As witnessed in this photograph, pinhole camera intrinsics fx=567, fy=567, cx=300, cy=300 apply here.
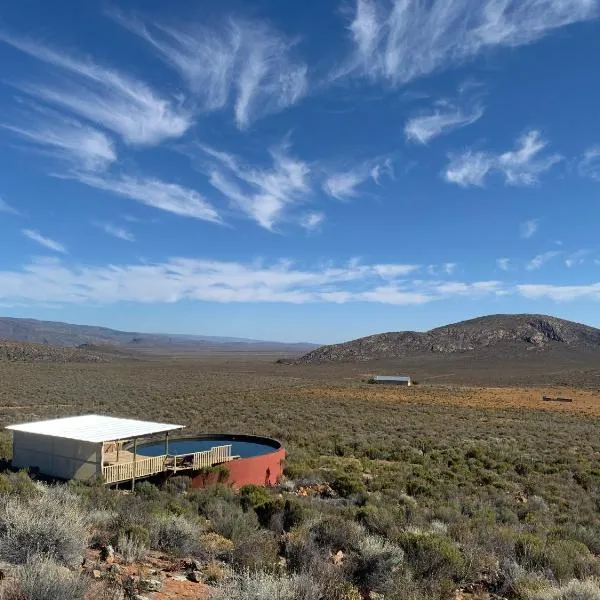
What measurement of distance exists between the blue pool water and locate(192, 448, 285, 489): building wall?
6.76ft

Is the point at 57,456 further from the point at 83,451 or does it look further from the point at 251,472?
the point at 251,472

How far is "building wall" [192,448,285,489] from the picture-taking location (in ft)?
49.6

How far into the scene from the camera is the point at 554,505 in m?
15.1

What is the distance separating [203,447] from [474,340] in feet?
403

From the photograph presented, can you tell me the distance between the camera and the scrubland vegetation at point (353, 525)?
683 centimetres

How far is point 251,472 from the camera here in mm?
15945

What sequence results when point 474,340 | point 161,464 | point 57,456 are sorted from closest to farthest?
point 57,456 < point 161,464 < point 474,340

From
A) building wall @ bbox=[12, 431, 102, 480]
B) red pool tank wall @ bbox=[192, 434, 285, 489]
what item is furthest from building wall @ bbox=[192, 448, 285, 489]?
building wall @ bbox=[12, 431, 102, 480]

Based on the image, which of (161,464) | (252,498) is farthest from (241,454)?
(252,498)

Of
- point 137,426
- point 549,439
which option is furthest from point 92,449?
point 549,439

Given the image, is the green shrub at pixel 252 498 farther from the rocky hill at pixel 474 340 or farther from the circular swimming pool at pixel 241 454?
the rocky hill at pixel 474 340

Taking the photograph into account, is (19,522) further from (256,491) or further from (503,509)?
(503,509)

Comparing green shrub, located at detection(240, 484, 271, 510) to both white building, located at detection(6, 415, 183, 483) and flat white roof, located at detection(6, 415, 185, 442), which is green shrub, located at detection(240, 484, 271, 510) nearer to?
white building, located at detection(6, 415, 183, 483)

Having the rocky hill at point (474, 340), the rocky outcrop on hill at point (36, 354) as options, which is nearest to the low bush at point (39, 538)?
the rocky outcrop on hill at point (36, 354)
